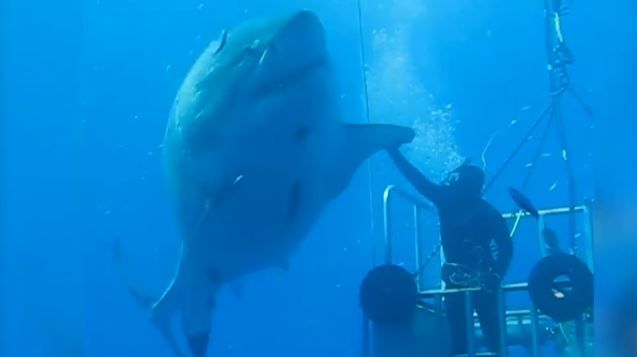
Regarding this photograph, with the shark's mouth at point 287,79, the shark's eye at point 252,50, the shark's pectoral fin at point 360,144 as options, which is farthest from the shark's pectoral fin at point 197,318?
the shark's eye at point 252,50

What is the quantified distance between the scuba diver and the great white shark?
29 cm

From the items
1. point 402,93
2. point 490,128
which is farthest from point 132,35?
point 402,93

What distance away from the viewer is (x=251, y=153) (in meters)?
2.73

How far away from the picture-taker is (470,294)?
106 inches

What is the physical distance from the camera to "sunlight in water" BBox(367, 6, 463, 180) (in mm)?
9461

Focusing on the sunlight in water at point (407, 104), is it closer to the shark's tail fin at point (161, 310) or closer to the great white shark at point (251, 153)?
the great white shark at point (251, 153)

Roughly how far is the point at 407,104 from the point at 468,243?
29.0 ft

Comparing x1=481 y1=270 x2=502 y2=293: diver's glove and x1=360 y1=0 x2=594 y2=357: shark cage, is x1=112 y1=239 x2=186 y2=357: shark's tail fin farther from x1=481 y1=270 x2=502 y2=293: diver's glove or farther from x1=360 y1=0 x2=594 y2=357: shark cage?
x1=481 y1=270 x2=502 y2=293: diver's glove

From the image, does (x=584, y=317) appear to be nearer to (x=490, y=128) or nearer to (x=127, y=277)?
(x=127, y=277)

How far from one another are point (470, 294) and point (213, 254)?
115 cm

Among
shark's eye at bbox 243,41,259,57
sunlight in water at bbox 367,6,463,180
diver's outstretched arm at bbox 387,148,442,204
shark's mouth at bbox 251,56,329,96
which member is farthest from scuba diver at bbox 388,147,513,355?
sunlight in water at bbox 367,6,463,180

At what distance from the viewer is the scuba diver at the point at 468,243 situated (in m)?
2.84

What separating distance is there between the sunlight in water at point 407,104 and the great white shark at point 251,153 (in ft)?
14.3

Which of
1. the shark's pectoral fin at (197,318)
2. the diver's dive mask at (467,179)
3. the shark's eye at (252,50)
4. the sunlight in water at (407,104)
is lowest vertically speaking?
the sunlight in water at (407,104)
